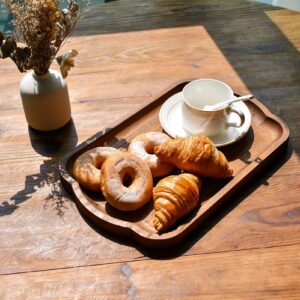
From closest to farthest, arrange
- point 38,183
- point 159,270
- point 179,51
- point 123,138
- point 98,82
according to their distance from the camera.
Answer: point 159,270, point 38,183, point 123,138, point 98,82, point 179,51

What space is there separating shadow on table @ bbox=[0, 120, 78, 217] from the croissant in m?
0.21

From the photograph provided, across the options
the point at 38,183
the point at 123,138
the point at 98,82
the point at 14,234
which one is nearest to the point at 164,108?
the point at 123,138

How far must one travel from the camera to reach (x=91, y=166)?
882 millimetres

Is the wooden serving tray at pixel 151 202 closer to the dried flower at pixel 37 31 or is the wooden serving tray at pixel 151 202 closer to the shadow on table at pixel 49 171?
the shadow on table at pixel 49 171

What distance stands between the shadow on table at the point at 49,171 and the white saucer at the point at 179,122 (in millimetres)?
229

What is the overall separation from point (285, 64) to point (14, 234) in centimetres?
92

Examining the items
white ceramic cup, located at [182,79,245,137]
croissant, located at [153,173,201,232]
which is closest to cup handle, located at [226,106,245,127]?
white ceramic cup, located at [182,79,245,137]

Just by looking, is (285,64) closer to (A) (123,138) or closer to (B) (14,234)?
(A) (123,138)

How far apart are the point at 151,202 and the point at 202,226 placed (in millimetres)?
113

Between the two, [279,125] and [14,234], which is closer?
[14,234]

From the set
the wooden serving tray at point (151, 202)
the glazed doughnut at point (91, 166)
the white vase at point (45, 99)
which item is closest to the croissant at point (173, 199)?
the wooden serving tray at point (151, 202)

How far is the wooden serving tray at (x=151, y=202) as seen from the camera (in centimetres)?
79

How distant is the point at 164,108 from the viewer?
107 centimetres

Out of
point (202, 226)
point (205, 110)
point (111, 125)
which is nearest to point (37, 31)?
point (111, 125)
